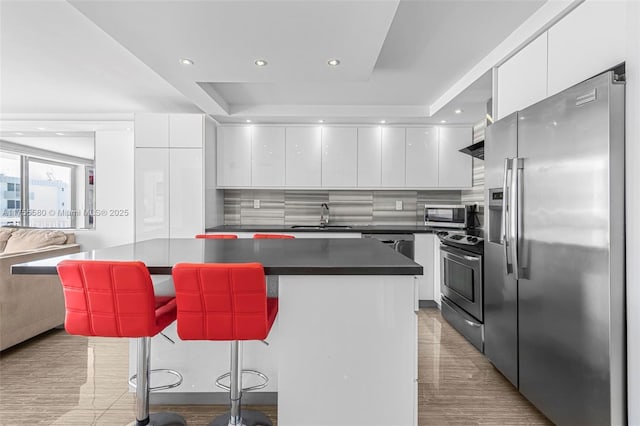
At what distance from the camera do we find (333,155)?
4.36 metres

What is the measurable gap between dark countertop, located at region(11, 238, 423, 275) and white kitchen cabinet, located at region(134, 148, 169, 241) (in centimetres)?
194

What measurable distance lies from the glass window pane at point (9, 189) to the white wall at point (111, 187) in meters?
1.10

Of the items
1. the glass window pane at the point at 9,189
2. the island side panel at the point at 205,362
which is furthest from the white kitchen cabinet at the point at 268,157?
the glass window pane at the point at 9,189

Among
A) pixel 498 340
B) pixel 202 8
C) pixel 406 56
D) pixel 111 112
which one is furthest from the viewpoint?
pixel 111 112

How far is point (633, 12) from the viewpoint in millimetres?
1451

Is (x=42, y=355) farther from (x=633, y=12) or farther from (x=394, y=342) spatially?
(x=633, y=12)

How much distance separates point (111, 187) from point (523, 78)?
15.4 ft

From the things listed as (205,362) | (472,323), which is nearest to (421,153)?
(472,323)

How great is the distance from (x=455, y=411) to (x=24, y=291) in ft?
11.4

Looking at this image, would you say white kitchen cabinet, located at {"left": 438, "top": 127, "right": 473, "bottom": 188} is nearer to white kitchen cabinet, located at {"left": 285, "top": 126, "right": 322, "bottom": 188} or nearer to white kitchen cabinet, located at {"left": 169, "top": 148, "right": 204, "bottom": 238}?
white kitchen cabinet, located at {"left": 285, "top": 126, "right": 322, "bottom": 188}

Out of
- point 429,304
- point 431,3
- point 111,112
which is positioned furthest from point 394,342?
point 111,112

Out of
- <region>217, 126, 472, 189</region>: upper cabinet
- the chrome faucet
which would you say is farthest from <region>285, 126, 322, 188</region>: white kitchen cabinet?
the chrome faucet

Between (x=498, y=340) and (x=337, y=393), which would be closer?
(x=337, y=393)

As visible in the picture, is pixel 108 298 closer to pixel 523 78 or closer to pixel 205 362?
pixel 205 362
